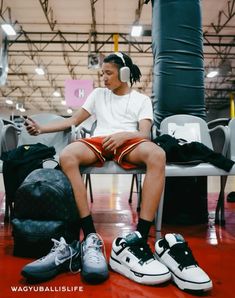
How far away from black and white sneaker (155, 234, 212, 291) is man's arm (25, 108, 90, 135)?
103cm

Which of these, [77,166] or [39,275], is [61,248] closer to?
[39,275]

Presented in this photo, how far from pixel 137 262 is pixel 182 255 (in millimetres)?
198

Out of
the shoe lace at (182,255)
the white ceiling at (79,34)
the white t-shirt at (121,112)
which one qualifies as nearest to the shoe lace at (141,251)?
the shoe lace at (182,255)

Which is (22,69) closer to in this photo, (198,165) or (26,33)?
(26,33)

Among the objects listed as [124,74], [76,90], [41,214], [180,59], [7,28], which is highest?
[7,28]

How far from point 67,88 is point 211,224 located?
8.31 metres

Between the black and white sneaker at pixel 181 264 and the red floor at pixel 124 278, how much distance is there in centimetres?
4

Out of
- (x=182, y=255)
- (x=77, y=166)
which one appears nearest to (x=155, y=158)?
(x=77, y=166)

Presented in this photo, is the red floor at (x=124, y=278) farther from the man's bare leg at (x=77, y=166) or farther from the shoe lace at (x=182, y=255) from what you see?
the man's bare leg at (x=77, y=166)

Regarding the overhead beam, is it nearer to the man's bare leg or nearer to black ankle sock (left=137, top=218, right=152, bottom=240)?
the man's bare leg

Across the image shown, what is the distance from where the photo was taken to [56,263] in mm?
1444

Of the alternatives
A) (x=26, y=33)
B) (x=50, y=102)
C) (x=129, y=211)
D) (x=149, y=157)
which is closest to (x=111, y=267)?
(x=149, y=157)

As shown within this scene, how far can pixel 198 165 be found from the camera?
2043 millimetres

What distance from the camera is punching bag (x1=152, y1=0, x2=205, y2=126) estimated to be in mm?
2576
